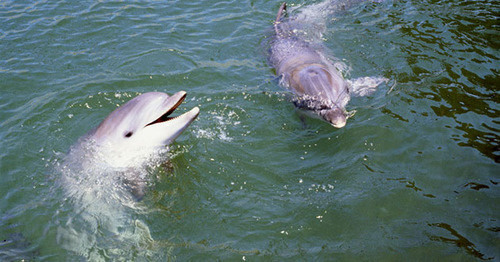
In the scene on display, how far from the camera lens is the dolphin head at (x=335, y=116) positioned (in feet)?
19.6

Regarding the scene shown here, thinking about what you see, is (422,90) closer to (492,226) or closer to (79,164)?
(492,226)

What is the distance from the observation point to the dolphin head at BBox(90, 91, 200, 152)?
17.4 ft

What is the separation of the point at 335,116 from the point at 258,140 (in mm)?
1232

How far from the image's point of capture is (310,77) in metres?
6.93

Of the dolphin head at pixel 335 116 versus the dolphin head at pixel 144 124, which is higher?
the dolphin head at pixel 144 124

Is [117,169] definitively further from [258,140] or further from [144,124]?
[258,140]

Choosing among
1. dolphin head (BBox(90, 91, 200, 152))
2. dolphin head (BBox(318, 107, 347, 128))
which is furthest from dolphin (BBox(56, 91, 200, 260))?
dolphin head (BBox(318, 107, 347, 128))

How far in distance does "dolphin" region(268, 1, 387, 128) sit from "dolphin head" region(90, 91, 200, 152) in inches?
85.4

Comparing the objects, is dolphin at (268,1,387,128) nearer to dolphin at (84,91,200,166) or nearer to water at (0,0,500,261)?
water at (0,0,500,261)

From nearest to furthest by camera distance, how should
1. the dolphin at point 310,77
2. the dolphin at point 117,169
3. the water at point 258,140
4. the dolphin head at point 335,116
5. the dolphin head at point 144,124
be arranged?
1. the water at point 258,140
2. the dolphin at point 117,169
3. the dolphin head at point 144,124
4. the dolphin head at point 335,116
5. the dolphin at point 310,77

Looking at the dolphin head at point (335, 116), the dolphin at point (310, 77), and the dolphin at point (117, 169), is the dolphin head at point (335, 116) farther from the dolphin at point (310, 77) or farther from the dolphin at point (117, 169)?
the dolphin at point (117, 169)

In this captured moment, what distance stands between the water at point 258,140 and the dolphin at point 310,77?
26cm

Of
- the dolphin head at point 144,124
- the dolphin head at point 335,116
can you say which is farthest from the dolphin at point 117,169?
the dolphin head at point 335,116

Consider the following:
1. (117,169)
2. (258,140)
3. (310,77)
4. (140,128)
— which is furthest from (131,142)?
(310,77)
